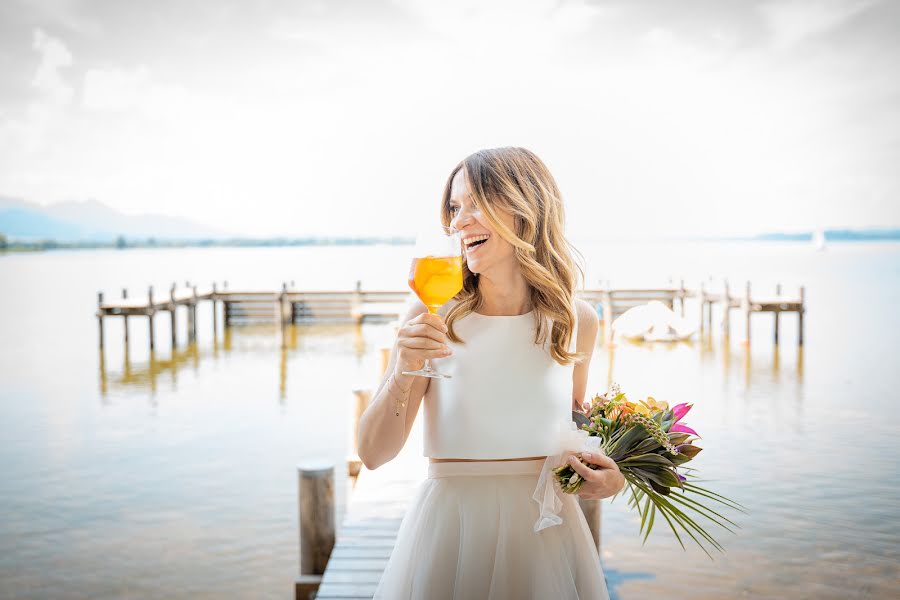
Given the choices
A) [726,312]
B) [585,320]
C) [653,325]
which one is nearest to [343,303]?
[653,325]

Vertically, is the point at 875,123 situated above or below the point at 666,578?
above

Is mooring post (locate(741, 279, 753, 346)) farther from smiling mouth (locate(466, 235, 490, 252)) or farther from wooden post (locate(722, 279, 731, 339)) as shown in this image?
smiling mouth (locate(466, 235, 490, 252))

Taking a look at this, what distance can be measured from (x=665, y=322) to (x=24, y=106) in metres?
86.1

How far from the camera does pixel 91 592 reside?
22.7 feet

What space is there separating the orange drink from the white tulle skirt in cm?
48

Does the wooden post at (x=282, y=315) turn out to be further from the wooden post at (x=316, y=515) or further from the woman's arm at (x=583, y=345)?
the woman's arm at (x=583, y=345)

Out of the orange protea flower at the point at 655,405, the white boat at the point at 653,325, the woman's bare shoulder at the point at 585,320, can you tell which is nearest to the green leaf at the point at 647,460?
the orange protea flower at the point at 655,405

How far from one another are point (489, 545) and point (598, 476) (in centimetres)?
35

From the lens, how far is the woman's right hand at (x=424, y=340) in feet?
5.26

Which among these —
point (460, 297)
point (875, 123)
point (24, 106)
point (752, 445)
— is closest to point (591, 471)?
point (460, 297)

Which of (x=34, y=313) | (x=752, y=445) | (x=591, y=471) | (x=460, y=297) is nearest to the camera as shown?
(x=591, y=471)

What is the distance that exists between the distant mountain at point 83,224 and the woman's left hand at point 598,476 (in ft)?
513

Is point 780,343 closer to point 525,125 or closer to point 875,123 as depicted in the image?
point 875,123

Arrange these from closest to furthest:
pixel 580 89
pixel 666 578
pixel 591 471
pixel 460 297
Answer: pixel 591 471, pixel 460 297, pixel 666 578, pixel 580 89
